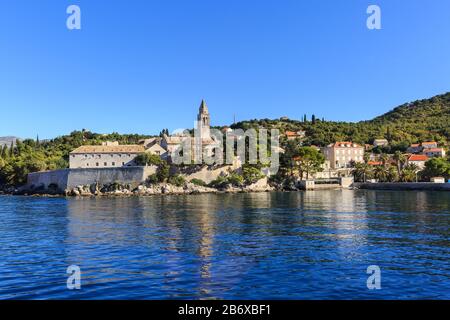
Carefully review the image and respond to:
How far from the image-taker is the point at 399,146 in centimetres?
10312

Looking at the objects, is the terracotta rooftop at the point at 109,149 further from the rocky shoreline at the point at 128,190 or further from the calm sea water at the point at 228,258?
the calm sea water at the point at 228,258

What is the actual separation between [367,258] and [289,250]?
294 centimetres

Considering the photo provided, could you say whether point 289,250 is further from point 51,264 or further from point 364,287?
point 51,264

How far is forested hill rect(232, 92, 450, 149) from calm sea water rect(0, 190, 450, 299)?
86.9 meters

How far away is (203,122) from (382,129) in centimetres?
6755

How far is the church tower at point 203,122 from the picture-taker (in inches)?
3000

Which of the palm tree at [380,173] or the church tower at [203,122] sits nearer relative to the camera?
the church tower at [203,122]

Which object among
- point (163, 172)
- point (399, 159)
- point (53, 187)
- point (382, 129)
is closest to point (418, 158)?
point (399, 159)

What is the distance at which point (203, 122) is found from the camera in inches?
3017

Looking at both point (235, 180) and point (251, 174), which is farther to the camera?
point (251, 174)

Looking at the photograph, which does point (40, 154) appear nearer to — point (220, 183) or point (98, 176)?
point (98, 176)

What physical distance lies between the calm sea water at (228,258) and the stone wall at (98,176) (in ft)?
125

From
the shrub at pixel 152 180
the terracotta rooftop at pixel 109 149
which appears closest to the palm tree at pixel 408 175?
the shrub at pixel 152 180

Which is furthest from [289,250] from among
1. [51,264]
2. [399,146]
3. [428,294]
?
[399,146]
